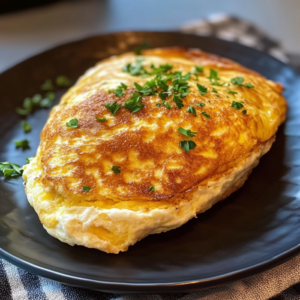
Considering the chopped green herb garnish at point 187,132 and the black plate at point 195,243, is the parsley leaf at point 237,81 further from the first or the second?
the chopped green herb garnish at point 187,132

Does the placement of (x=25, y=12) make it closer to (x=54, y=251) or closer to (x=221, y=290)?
(x=54, y=251)

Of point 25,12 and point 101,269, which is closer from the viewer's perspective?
point 101,269

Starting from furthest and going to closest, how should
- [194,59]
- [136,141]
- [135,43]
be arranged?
1. [135,43]
2. [194,59]
3. [136,141]

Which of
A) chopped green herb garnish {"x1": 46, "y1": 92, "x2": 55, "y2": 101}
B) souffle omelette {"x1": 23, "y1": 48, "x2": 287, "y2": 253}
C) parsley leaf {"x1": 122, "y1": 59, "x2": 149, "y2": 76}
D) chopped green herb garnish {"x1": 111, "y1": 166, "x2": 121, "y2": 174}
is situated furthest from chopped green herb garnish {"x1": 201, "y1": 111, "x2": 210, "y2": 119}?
chopped green herb garnish {"x1": 46, "y1": 92, "x2": 55, "y2": 101}

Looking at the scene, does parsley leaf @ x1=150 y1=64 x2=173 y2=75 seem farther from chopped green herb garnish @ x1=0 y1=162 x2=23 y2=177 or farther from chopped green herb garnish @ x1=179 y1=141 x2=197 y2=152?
chopped green herb garnish @ x1=0 y1=162 x2=23 y2=177

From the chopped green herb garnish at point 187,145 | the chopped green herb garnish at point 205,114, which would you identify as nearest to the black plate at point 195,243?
the chopped green herb garnish at point 187,145

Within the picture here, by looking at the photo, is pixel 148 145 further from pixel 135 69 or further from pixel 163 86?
pixel 135 69

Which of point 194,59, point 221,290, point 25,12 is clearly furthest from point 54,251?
point 25,12

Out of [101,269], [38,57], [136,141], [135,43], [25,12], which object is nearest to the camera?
[101,269]
